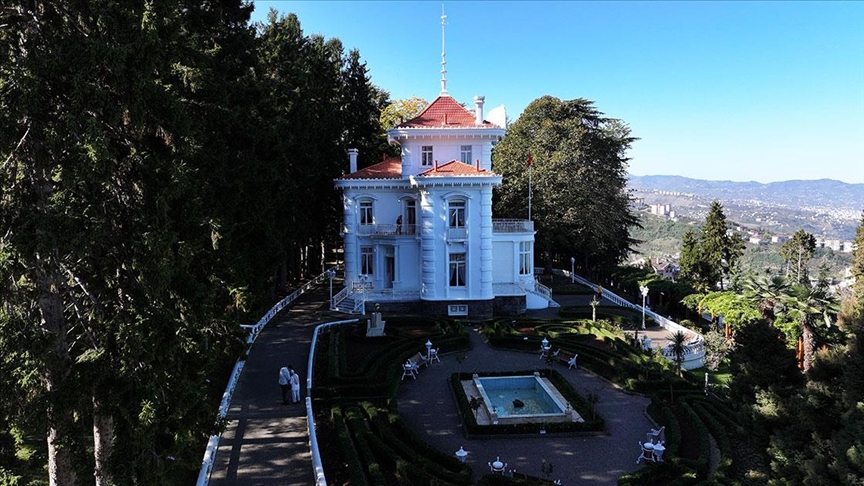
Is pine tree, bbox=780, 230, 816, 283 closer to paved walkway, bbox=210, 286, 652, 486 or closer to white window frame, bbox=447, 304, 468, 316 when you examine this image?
white window frame, bbox=447, 304, 468, 316

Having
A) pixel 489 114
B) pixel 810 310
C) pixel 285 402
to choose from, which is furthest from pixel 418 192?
pixel 810 310

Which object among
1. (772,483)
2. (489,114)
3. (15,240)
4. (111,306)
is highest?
(489,114)

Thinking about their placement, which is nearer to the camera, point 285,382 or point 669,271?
point 285,382

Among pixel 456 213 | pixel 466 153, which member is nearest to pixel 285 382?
pixel 456 213

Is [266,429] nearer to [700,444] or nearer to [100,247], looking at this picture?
[100,247]

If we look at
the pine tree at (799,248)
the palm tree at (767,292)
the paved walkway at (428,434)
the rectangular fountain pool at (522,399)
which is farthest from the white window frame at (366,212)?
the pine tree at (799,248)

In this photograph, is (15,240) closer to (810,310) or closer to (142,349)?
(142,349)
